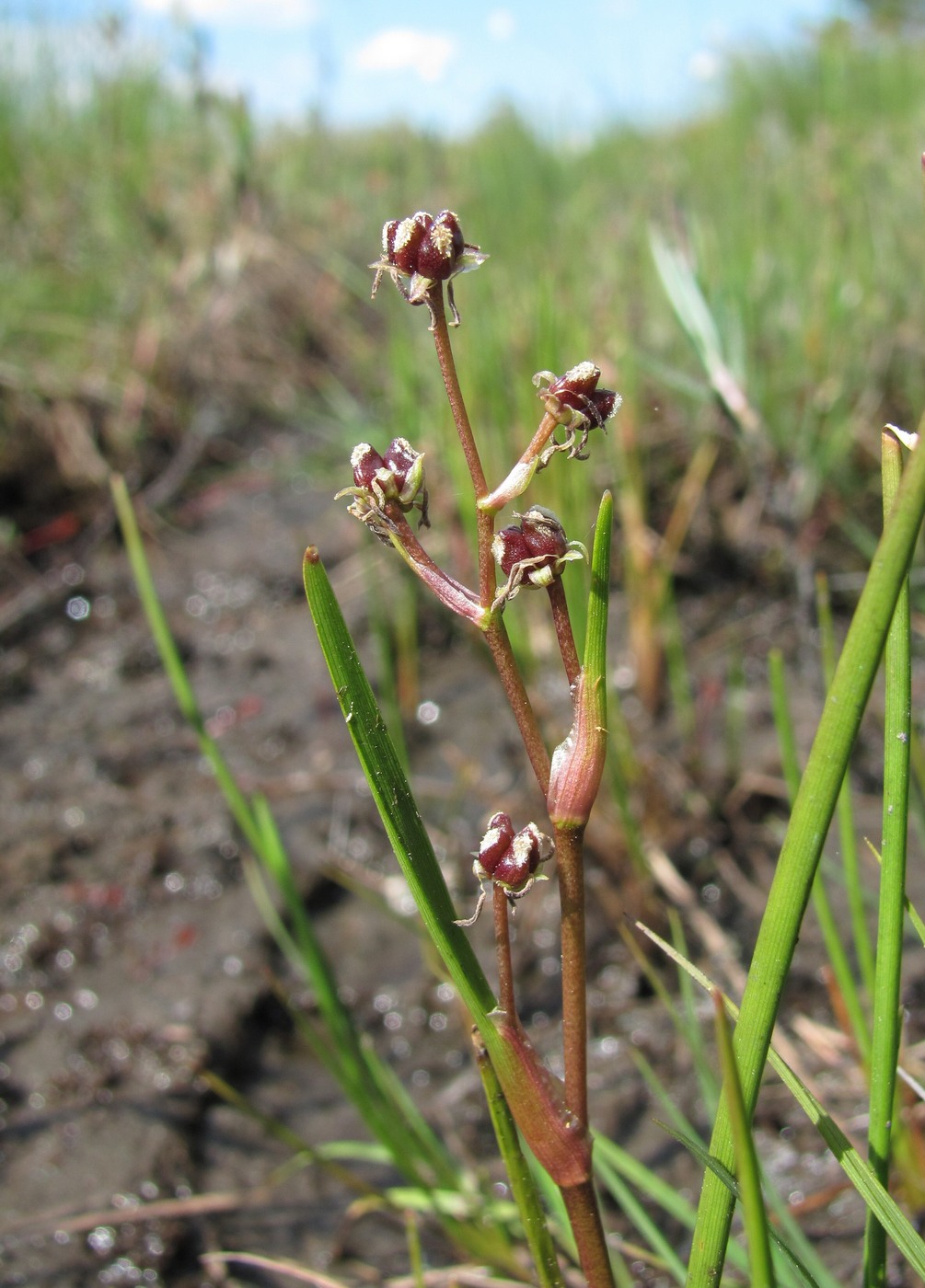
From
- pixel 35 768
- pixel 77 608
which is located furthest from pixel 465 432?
pixel 77 608

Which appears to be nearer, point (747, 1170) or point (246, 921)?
point (747, 1170)

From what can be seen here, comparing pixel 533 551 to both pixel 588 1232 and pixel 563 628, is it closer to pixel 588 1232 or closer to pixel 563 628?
pixel 563 628

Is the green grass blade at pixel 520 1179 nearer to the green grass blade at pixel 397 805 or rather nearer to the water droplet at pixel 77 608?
the green grass blade at pixel 397 805

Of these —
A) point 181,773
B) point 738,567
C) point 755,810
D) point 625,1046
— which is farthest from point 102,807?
point 738,567

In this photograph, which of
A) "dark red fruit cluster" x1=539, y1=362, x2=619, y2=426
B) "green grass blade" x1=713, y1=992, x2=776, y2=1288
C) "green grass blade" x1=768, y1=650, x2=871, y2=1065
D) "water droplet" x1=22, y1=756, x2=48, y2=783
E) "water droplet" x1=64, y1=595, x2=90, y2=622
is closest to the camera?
"green grass blade" x1=713, y1=992, x2=776, y2=1288

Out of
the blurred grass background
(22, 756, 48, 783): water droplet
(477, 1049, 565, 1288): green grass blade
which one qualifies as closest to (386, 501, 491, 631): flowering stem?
(477, 1049, 565, 1288): green grass blade

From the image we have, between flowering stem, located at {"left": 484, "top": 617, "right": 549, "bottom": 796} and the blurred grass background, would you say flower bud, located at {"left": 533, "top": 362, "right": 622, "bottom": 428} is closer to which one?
flowering stem, located at {"left": 484, "top": 617, "right": 549, "bottom": 796}

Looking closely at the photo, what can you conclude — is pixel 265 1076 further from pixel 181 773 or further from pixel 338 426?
pixel 338 426
